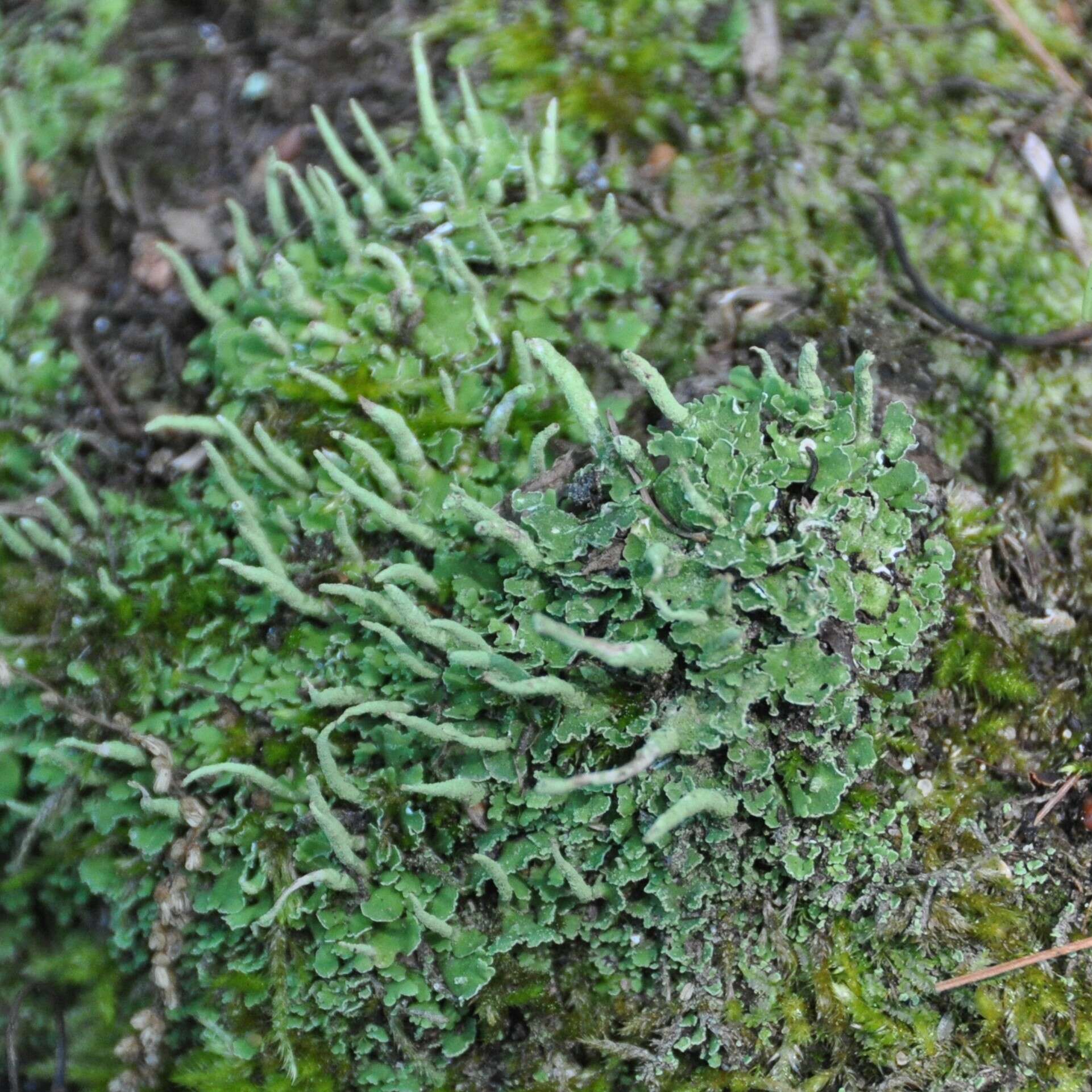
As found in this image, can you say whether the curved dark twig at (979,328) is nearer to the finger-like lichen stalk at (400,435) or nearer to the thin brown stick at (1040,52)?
the thin brown stick at (1040,52)

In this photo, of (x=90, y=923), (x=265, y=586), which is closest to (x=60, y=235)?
(x=265, y=586)

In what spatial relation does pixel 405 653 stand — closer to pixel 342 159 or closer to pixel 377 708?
pixel 377 708

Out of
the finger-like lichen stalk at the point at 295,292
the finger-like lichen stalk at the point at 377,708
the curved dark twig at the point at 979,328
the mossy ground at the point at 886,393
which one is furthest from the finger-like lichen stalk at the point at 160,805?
the curved dark twig at the point at 979,328

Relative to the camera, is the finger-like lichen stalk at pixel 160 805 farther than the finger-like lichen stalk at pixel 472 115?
No

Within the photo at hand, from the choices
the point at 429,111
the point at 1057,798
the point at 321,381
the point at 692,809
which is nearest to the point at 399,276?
the point at 321,381

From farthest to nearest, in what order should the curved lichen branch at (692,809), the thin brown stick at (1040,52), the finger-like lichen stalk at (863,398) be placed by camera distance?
the thin brown stick at (1040,52) < the finger-like lichen stalk at (863,398) < the curved lichen branch at (692,809)

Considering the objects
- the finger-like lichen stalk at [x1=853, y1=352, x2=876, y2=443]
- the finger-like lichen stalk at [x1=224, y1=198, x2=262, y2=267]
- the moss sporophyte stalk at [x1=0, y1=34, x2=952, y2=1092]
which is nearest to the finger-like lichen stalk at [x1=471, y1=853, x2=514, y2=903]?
the moss sporophyte stalk at [x1=0, y1=34, x2=952, y2=1092]
